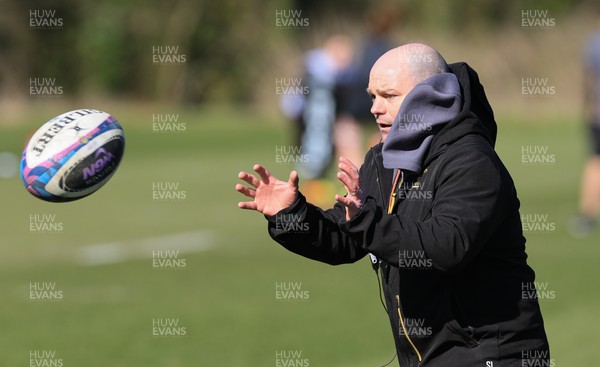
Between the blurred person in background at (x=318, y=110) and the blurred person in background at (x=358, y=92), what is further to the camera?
the blurred person in background at (x=318, y=110)

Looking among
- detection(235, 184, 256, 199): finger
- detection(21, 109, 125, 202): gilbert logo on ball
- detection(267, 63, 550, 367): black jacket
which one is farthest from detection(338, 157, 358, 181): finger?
detection(21, 109, 125, 202): gilbert logo on ball

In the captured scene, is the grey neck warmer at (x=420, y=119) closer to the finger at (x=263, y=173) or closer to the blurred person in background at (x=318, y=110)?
the finger at (x=263, y=173)

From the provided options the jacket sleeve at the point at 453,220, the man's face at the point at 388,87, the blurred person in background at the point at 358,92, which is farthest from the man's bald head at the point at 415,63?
the blurred person in background at the point at 358,92

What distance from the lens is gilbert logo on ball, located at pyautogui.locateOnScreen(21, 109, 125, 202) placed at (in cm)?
672

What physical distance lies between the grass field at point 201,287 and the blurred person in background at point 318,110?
5.09 ft

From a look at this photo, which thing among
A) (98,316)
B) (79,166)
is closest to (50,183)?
(79,166)

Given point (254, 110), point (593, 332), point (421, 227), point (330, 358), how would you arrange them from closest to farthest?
point (421, 227) < point (330, 358) < point (593, 332) < point (254, 110)

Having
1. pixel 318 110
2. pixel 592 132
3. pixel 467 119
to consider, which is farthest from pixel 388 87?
pixel 318 110

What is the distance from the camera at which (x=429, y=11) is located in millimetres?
49625

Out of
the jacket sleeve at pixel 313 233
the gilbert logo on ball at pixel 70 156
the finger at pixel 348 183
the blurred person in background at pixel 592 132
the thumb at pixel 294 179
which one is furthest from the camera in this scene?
the blurred person in background at pixel 592 132

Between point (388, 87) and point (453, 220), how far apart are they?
727mm

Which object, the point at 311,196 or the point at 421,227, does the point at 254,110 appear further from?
the point at 421,227

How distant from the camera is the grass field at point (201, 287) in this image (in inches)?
368

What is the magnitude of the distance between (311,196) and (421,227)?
46.6ft
